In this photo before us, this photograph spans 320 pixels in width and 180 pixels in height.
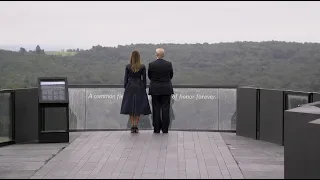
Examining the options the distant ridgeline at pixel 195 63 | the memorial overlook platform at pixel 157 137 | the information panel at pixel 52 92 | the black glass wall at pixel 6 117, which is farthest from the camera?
the distant ridgeline at pixel 195 63

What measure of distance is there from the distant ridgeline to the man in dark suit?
5080 mm

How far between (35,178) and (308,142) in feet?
11.8

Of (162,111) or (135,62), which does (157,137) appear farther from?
(135,62)

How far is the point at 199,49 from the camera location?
23.7 m

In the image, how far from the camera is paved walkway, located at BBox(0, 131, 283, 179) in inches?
347

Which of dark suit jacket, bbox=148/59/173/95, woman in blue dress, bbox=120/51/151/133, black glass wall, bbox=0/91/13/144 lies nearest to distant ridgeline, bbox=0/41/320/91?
woman in blue dress, bbox=120/51/151/133

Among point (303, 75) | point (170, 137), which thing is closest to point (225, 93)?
point (170, 137)

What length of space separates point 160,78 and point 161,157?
3.64 metres

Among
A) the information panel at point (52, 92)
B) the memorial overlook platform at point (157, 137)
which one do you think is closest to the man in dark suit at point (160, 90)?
the memorial overlook platform at point (157, 137)

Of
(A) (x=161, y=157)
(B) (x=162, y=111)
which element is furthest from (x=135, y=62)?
(A) (x=161, y=157)

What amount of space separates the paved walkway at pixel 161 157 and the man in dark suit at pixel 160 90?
39 centimetres

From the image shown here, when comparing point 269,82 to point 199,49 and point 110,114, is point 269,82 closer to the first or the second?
point 199,49

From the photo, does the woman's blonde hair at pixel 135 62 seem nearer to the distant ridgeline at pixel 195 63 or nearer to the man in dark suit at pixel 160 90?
the man in dark suit at pixel 160 90

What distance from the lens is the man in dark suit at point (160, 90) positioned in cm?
1362
